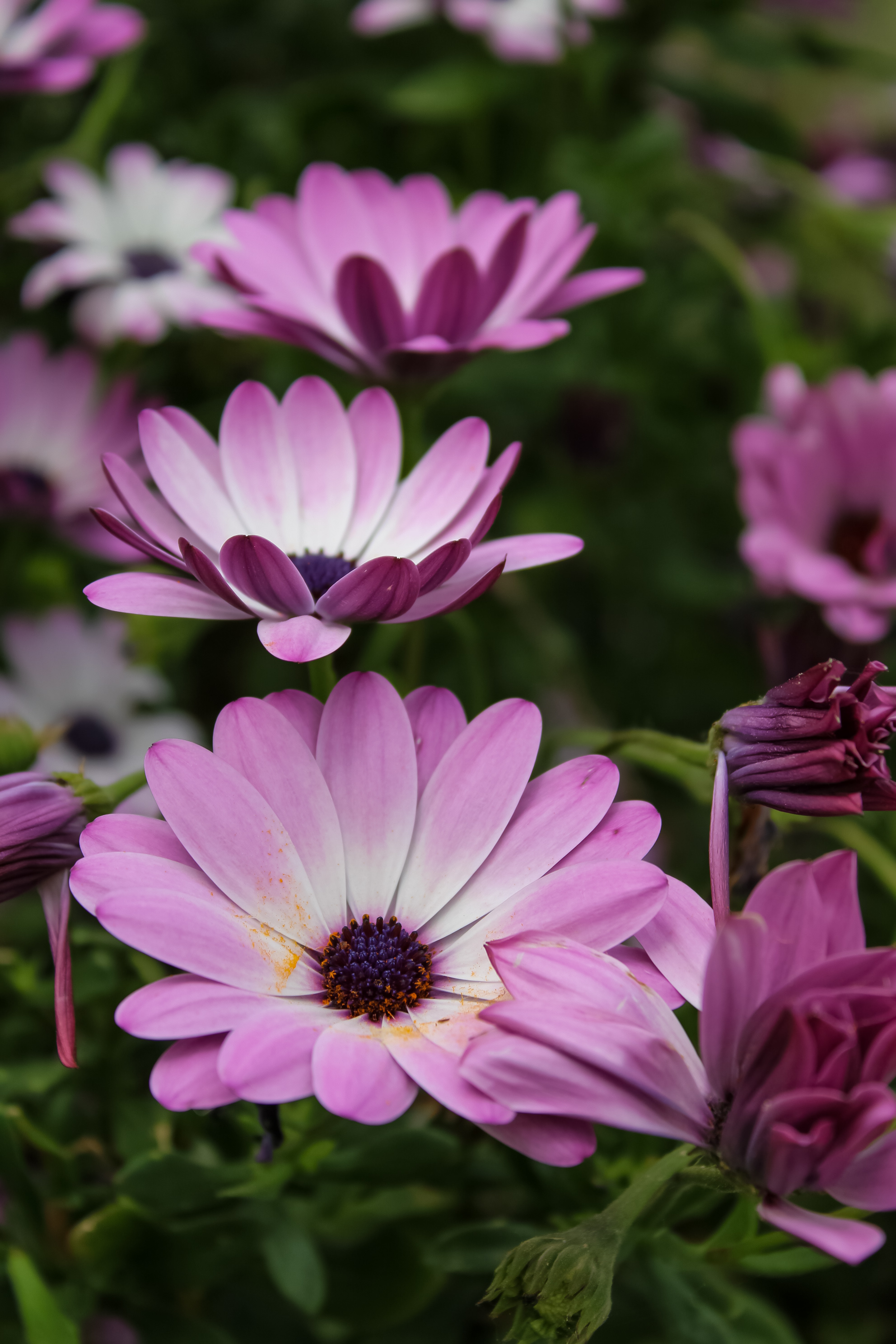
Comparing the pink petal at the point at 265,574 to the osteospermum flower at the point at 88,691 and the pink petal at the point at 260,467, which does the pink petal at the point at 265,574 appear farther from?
the osteospermum flower at the point at 88,691

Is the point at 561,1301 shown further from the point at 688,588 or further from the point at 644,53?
the point at 644,53

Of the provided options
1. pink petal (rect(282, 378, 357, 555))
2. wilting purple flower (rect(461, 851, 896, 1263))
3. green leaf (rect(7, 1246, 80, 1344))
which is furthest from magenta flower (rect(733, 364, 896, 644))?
green leaf (rect(7, 1246, 80, 1344))

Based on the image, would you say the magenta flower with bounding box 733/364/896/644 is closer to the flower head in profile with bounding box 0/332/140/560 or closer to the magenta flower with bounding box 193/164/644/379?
the magenta flower with bounding box 193/164/644/379

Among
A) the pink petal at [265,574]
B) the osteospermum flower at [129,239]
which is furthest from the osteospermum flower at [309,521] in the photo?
the osteospermum flower at [129,239]

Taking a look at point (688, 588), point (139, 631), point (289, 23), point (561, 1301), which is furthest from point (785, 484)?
point (289, 23)

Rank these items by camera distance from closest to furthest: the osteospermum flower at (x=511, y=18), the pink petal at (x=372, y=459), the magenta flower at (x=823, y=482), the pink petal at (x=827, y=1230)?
1. the pink petal at (x=827, y=1230)
2. the pink petal at (x=372, y=459)
3. the magenta flower at (x=823, y=482)
4. the osteospermum flower at (x=511, y=18)

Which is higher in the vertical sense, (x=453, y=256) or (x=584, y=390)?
(x=453, y=256)
